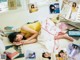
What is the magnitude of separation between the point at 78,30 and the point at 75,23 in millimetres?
38

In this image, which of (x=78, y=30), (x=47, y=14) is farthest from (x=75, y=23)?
(x=47, y=14)

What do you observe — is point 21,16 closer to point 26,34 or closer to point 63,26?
point 26,34

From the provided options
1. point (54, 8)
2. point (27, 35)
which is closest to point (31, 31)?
point (27, 35)

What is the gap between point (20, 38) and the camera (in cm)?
112

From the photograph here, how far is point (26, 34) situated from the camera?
1.12m

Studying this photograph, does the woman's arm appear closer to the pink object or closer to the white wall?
the white wall

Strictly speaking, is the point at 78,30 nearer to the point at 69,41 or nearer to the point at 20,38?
the point at 69,41

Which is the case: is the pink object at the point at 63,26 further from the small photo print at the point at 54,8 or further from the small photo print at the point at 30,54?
the small photo print at the point at 30,54

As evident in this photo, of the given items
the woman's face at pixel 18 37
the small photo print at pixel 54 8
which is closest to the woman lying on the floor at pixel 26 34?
the woman's face at pixel 18 37

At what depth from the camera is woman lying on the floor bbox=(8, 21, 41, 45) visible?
1115 millimetres

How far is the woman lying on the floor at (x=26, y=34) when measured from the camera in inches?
43.9

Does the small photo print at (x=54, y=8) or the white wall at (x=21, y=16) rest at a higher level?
the small photo print at (x=54, y=8)

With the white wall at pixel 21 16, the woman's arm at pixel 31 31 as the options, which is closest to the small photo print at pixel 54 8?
the white wall at pixel 21 16

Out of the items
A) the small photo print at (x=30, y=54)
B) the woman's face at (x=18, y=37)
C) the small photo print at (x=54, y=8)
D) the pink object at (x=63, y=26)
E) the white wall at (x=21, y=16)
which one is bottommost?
the small photo print at (x=30, y=54)
